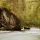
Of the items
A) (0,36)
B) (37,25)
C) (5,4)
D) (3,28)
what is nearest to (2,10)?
(5,4)

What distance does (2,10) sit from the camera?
92 cm

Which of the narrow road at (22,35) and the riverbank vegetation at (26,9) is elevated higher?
the riverbank vegetation at (26,9)

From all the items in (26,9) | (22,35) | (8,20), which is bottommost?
(22,35)

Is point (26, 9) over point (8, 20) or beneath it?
over

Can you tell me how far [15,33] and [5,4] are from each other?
373 millimetres

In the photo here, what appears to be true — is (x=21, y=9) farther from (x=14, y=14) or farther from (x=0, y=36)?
(x=0, y=36)

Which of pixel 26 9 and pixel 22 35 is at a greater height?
pixel 26 9

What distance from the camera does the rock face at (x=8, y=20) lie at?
915 mm

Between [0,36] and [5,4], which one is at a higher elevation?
[5,4]

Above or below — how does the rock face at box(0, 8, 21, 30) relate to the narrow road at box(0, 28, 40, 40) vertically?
above

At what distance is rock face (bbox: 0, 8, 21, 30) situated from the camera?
915mm

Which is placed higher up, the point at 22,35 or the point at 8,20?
the point at 8,20

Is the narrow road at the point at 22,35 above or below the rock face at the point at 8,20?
below

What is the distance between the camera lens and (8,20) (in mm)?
921
